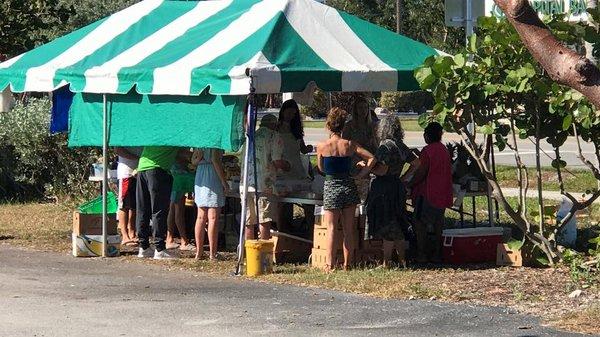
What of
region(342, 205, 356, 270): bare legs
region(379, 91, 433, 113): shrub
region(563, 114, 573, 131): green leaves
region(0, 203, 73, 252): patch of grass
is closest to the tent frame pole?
region(342, 205, 356, 270): bare legs

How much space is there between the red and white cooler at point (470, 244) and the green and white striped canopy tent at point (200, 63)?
5.58 ft

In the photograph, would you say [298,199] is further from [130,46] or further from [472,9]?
[472,9]

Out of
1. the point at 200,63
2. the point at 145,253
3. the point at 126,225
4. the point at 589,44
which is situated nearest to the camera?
the point at 589,44

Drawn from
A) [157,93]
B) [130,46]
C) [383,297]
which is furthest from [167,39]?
[383,297]

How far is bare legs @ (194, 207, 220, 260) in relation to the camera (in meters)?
13.1

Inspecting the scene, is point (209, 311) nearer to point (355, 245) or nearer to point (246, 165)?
point (246, 165)

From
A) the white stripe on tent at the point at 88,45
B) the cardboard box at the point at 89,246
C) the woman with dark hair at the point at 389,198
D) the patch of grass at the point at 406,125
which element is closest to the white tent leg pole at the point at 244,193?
the woman with dark hair at the point at 389,198

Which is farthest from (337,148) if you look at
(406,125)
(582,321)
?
(406,125)

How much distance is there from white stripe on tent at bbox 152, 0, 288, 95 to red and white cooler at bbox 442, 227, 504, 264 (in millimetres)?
3030

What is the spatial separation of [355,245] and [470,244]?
1.33 meters

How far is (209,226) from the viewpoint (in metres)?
13.2

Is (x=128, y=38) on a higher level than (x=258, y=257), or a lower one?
higher

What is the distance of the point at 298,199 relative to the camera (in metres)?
13.0

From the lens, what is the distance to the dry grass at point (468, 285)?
993cm
